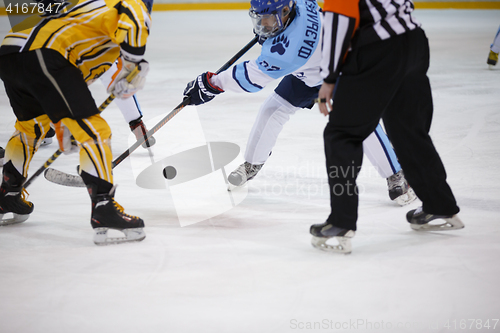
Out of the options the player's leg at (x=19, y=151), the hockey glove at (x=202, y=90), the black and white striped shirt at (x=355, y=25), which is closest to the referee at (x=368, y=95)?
the black and white striped shirt at (x=355, y=25)

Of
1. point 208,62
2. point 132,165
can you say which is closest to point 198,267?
point 132,165

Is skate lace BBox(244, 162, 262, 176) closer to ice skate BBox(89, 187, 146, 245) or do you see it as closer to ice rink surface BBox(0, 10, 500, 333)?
ice rink surface BBox(0, 10, 500, 333)

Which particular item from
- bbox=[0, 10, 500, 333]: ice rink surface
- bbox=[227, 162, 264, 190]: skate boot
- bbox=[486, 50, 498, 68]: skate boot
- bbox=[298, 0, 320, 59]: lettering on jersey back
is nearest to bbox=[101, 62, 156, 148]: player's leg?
bbox=[0, 10, 500, 333]: ice rink surface

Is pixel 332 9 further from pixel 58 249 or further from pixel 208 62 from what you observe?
pixel 208 62

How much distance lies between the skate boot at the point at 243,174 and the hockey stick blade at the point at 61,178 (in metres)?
0.73

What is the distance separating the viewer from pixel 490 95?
4738 mm

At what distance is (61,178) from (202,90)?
0.77 metres

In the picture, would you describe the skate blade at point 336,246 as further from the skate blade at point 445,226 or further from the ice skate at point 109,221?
the ice skate at point 109,221

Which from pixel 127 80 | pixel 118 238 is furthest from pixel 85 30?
pixel 118 238

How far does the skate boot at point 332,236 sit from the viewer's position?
1.98 metres

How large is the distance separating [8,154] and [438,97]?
3.60 m

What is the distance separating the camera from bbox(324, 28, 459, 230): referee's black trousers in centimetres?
187

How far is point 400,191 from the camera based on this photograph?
2.51m

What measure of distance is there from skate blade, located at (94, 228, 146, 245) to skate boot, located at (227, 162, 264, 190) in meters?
0.76
